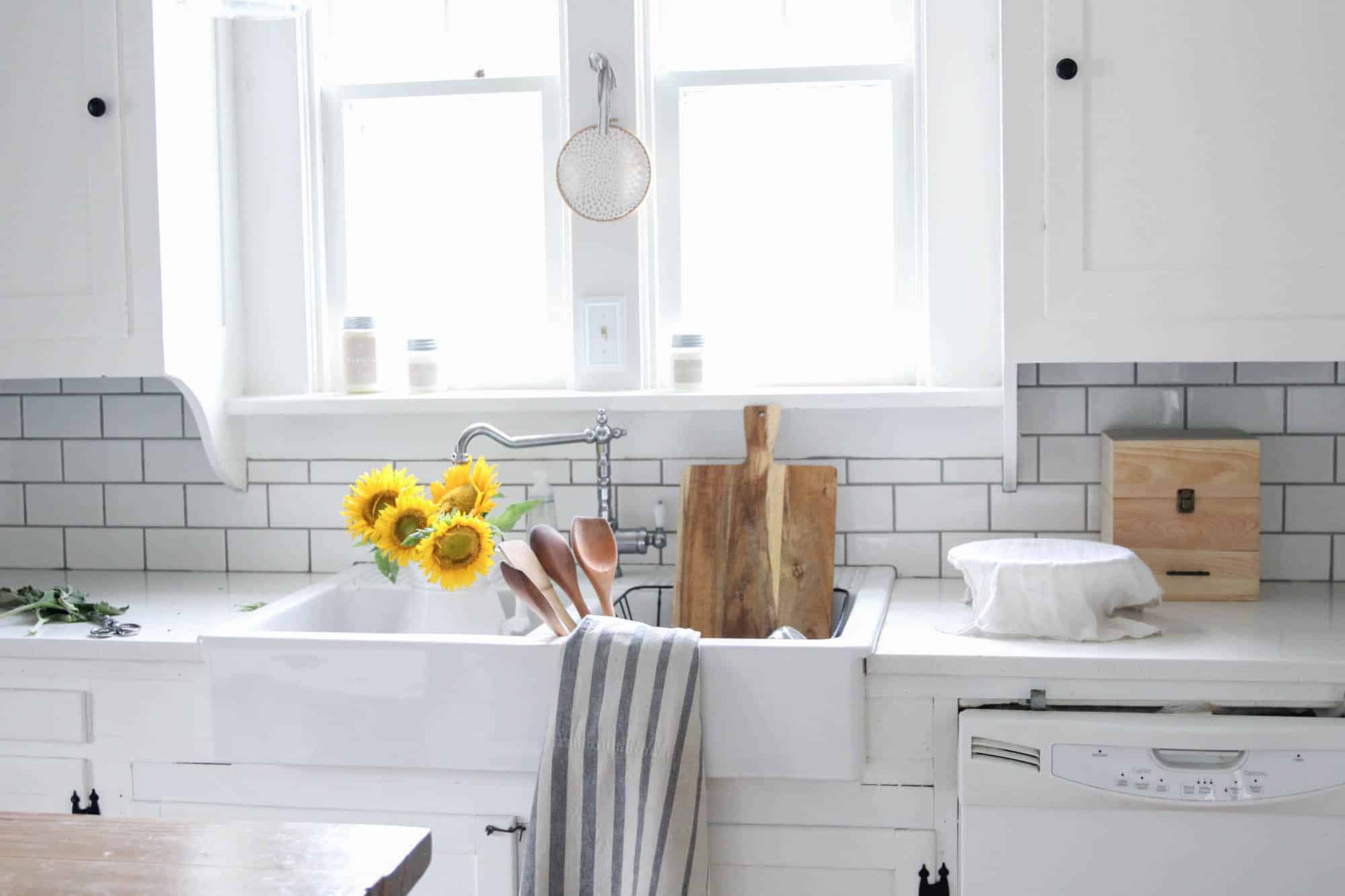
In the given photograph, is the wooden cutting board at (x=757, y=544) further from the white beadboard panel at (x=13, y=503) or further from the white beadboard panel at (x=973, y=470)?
the white beadboard panel at (x=13, y=503)

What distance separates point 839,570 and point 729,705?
26.0 inches

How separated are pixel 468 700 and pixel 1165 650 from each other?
0.97m

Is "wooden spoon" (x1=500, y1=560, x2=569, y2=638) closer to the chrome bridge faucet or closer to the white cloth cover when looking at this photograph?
the chrome bridge faucet

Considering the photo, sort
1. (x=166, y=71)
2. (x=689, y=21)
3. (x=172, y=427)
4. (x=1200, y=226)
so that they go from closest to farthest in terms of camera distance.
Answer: (x=1200, y=226) → (x=166, y=71) → (x=689, y=21) → (x=172, y=427)

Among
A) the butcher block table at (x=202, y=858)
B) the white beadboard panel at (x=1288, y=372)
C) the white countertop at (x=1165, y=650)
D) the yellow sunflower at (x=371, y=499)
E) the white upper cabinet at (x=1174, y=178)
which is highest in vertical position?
the white upper cabinet at (x=1174, y=178)

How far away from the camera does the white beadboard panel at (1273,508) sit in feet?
7.39

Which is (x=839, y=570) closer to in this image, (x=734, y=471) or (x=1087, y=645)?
(x=734, y=471)

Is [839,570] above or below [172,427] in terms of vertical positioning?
below

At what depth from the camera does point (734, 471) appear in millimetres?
2219

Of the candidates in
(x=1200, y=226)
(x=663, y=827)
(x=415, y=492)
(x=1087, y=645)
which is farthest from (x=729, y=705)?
(x=1200, y=226)

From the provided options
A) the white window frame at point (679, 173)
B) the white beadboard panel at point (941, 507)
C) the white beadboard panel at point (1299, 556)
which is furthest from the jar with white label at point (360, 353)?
the white beadboard panel at point (1299, 556)

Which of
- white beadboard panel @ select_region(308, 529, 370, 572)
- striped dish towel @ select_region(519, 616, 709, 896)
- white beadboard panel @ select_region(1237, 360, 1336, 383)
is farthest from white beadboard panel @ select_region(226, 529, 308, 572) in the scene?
white beadboard panel @ select_region(1237, 360, 1336, 383)

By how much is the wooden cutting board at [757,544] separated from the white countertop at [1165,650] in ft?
0.58

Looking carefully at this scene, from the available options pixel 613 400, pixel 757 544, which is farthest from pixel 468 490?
pixel 757 544
